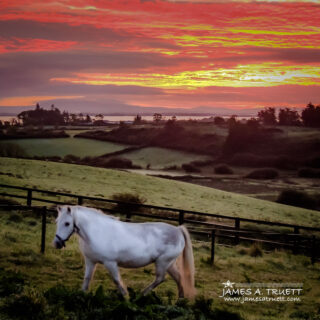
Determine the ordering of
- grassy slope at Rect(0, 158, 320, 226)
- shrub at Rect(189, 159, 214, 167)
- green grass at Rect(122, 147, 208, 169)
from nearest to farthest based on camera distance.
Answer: grassy slope at Rect(0, 158, 320, 226), green grass at Rect(122, 147, 208, 169), shrub at Rect(189, 159, 214, 167)

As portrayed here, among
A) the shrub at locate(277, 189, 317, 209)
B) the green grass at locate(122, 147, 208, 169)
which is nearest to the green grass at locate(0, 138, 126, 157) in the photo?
the green grass at locate(122, 147, 208, 169)

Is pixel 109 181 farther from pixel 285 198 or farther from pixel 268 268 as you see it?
pixel 268 268

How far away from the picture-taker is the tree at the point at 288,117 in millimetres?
107438

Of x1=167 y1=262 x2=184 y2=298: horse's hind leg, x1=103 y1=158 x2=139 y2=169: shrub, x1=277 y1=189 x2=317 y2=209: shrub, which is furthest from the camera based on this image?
x1=103 y1=158 x2=139 y2=169: shrub

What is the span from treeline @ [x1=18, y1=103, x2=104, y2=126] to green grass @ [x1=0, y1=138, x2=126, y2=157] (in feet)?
70.2

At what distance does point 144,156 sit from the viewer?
71.6 meters

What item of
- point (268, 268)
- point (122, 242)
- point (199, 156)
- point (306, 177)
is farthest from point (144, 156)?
point (122, 242)

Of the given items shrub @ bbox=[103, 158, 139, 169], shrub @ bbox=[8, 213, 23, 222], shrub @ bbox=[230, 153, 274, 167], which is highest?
shrub @ bbox=[8, 213, 23, 222]

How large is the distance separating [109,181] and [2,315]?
29397 mm

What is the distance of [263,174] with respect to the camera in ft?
204

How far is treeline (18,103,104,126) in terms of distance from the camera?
312 feet

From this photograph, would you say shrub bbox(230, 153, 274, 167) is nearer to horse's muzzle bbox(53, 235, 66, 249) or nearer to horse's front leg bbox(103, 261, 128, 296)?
horse's front leg bbox(103, 261, 128, 296)

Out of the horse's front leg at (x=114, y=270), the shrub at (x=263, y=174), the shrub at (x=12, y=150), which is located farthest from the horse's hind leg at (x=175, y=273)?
the shrub at (x=263, y=174)

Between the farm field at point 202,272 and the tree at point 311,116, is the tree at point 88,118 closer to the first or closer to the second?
the tree at point 311,116
